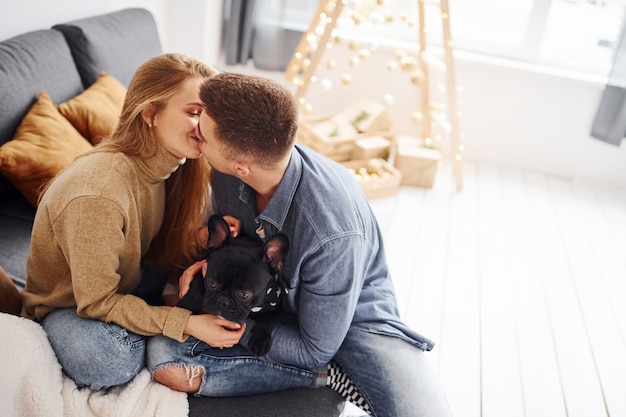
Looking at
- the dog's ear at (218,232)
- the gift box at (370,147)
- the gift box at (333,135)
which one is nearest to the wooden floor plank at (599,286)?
the gift box at (370,147)

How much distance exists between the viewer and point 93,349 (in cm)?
145

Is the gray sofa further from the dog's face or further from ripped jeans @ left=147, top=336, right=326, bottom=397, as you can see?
the dog's face

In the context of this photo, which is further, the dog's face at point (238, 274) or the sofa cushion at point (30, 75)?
the sofa cushion at point (30, 75)

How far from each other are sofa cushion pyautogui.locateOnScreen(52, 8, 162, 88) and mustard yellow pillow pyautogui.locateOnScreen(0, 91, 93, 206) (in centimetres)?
37

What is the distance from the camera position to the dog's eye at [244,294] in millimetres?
1430

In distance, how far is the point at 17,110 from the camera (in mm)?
1883

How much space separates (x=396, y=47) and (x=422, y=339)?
2399 mm

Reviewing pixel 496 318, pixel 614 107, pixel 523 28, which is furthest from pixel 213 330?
pixel 523 28

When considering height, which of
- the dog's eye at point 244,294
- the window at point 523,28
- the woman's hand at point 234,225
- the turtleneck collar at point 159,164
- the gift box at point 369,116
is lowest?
the gift box at point 369,116

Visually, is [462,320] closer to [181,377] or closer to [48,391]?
[181,377]

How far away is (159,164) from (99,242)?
270mm

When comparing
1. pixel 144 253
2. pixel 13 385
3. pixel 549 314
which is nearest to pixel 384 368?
pixel 144 253

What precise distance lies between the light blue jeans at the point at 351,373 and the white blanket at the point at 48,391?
0.25 feet

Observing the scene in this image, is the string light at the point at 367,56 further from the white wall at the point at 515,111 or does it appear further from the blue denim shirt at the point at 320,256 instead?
the blue denim shirt at the point at 320,256
